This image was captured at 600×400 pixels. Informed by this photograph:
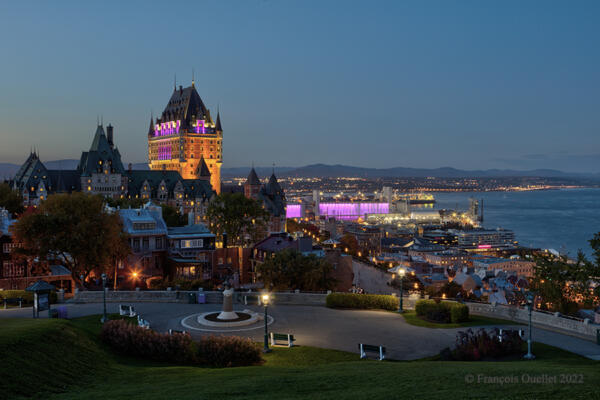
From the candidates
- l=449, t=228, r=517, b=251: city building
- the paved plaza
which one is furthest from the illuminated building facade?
the paved plaza

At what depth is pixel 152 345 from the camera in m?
19.0

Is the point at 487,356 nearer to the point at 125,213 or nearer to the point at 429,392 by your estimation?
the point at 429,392

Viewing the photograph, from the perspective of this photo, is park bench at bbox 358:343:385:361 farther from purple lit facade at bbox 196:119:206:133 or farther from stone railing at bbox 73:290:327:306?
purple lit facade at bbox 196:119:206:133

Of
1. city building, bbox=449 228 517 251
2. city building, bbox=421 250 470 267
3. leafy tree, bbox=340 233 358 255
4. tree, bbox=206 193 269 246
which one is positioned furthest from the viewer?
city building, bbox=449 228 517 251

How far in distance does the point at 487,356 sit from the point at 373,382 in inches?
341

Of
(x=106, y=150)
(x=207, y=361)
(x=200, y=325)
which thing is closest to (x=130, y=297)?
(x=200, y=325)

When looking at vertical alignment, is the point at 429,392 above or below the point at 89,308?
above

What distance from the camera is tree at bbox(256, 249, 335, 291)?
37.2 meters

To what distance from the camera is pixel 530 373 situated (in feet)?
40.8

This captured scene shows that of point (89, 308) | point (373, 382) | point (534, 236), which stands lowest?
point (534, 236)

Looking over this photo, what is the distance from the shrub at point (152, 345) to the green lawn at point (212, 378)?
87cm

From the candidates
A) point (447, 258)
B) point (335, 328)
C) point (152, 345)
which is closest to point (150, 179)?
point (447, 258)

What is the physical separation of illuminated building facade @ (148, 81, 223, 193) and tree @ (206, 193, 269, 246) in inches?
2861

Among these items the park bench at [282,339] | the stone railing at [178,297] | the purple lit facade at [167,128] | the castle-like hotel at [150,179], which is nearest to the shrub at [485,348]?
the park bench at [282,339]
